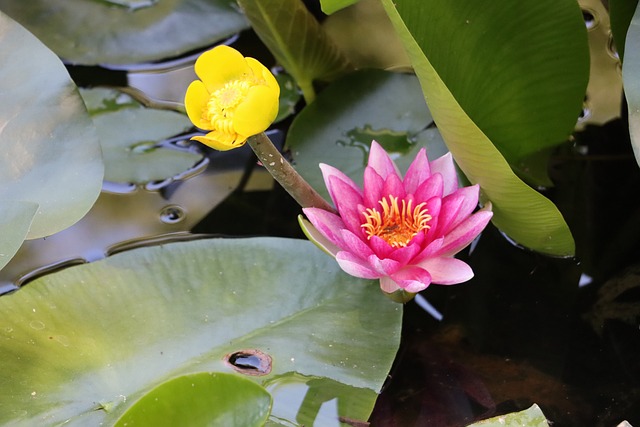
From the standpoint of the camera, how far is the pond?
3.50 feet

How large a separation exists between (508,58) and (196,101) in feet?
1.75

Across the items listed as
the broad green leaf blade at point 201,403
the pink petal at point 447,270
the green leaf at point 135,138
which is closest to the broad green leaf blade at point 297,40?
the green leaf at point 135,138

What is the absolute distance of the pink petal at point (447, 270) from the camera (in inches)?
41.5

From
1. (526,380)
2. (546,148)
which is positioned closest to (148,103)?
(546,148)

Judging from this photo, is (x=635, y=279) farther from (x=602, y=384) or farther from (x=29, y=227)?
(x=29, y=227)

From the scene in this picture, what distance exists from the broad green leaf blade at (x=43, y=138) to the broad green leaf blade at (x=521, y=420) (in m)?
0.69

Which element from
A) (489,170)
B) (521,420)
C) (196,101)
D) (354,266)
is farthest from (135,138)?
(521,420)

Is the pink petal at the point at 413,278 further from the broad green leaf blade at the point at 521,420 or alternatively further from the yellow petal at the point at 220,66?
the yellow petal at the point at 220,66

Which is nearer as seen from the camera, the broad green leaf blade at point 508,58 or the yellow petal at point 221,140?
the yellow petal at point 221,140

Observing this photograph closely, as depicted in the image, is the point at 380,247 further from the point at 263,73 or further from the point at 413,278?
the point at 263,73

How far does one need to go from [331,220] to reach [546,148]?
48cm

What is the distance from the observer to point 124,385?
1.04 metres

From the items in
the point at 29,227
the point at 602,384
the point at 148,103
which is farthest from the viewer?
the point at 148,103

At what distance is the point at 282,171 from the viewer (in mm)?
1057
